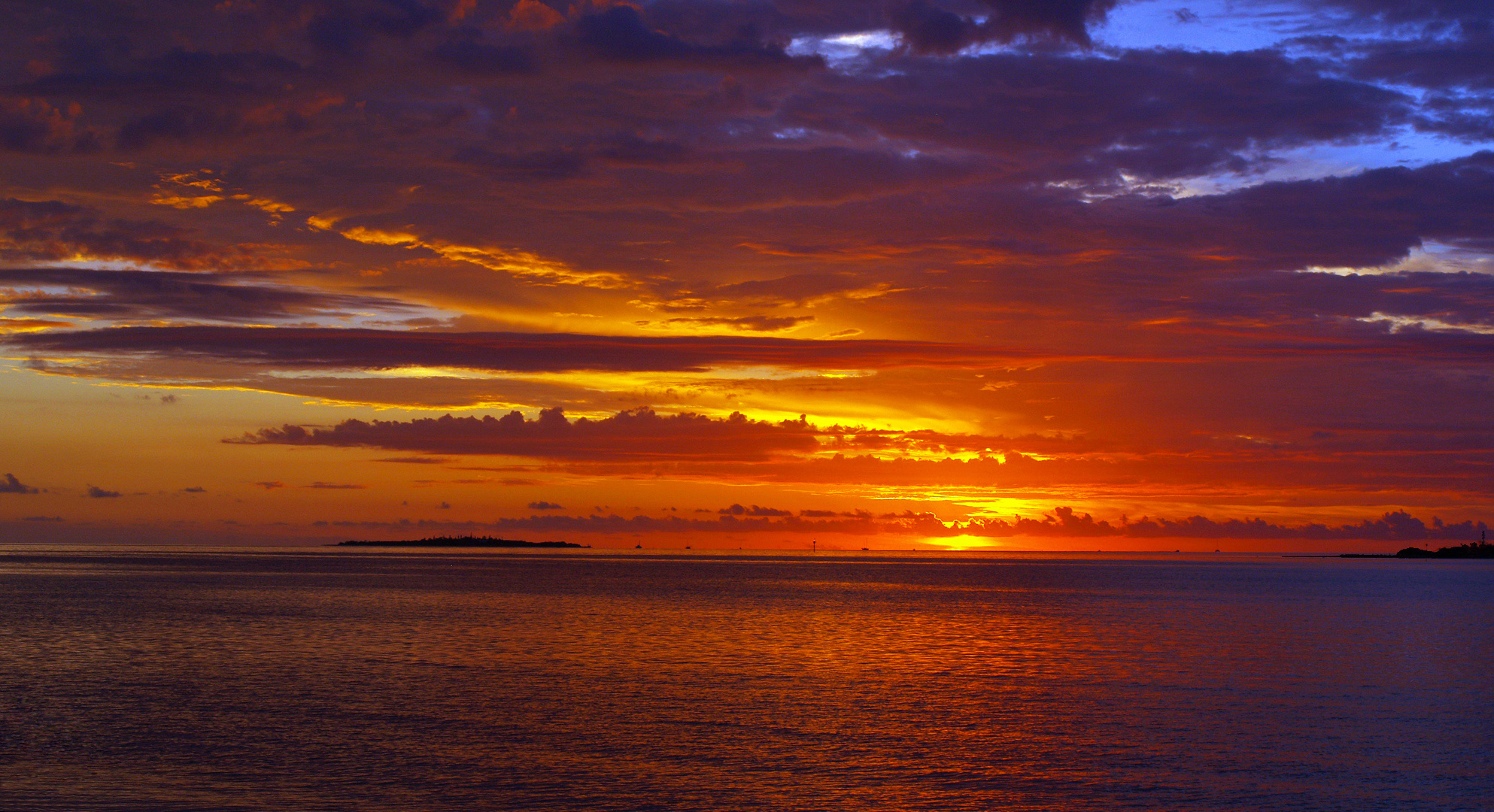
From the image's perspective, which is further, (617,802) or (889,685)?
(889,685)

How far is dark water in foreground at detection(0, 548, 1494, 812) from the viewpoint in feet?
86.5

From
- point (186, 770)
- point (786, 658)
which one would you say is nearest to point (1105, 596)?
point (786, 658)

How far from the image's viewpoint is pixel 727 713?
120ft

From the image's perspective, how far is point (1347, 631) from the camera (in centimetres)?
7031

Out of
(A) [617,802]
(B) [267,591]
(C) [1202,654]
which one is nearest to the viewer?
(A) [617,802]

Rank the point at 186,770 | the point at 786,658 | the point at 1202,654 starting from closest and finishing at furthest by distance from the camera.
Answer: the point at 186,770
the point at 786,658
the point at 1202,654

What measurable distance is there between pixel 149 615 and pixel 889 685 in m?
53.9

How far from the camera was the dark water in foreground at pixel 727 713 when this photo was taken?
2636 centimetres

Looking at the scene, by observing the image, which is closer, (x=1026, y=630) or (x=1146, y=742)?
(x=1146, y=742)

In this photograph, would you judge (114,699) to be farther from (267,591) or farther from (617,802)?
(267,591)

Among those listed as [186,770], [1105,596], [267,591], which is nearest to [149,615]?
[267,591]

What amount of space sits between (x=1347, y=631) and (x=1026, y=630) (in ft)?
67.4

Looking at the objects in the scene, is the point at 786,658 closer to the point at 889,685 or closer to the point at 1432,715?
the point at 889,685

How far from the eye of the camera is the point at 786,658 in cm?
5216
